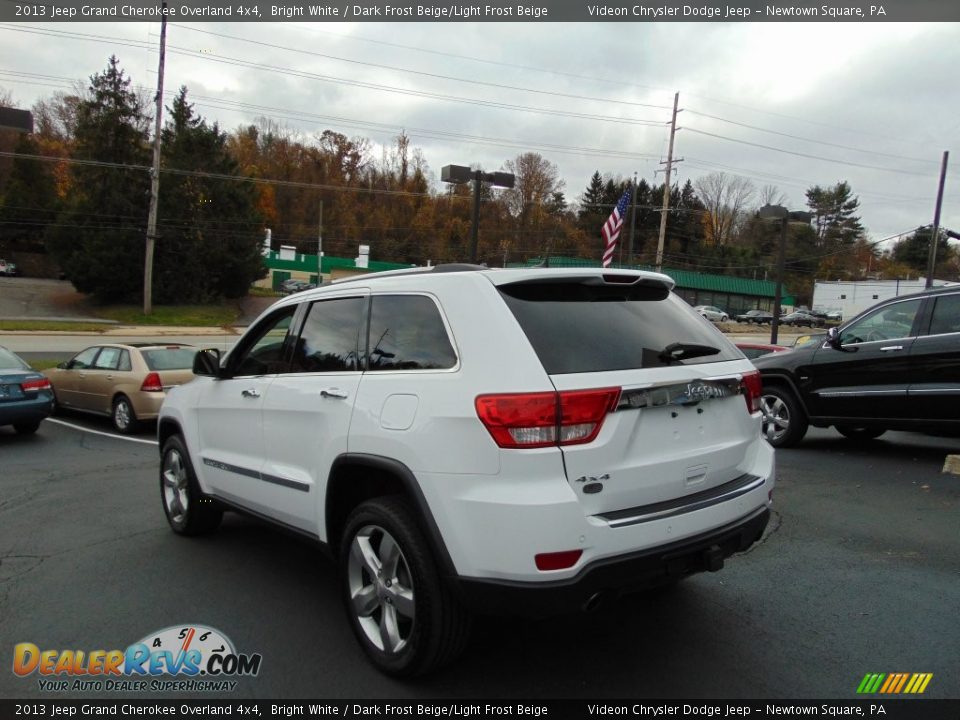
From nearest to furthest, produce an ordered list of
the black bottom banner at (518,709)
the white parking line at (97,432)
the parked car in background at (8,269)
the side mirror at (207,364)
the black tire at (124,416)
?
the black bottom banner at (518,709) → the side mirror at (207,364) → the white parking line at (97,432) → the black tire at (124,416) → the parked car in background at (8,269)

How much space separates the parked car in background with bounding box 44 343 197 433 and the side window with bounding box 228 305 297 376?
227 inches

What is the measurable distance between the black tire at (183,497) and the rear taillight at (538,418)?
2.97 m

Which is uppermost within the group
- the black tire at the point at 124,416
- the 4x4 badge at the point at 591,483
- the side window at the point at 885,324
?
the side window at the point at 885,324

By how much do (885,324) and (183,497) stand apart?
7.40 meters

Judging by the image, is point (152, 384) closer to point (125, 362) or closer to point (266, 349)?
point (125, 362)

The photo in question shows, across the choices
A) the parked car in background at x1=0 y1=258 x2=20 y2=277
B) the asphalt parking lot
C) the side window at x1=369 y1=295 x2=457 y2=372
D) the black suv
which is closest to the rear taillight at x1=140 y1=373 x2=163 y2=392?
the asphalt parking lot

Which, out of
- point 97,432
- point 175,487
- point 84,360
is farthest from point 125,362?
point 175,487

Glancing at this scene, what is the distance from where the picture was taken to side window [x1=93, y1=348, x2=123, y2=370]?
35.9 ft

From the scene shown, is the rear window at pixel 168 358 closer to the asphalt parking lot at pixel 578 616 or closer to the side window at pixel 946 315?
the asphalt parking lot at pixel 578 616

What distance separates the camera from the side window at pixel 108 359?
1095 centimetres

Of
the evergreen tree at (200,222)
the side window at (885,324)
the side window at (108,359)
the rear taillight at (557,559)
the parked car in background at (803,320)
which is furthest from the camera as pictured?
the parked car in background at (803,320)

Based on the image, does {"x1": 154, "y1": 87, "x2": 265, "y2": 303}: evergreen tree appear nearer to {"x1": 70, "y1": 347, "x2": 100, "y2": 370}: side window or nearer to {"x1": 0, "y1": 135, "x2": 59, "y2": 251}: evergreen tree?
{"x1": 0, "y1": 135, "x2": 59, "y2": 251}: evergreen tree

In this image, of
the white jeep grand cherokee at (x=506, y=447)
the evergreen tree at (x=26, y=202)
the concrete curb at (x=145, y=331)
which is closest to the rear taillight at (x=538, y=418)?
the white jeep grand cherokee at (x=506, y=447)

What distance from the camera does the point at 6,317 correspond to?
1534 inches
